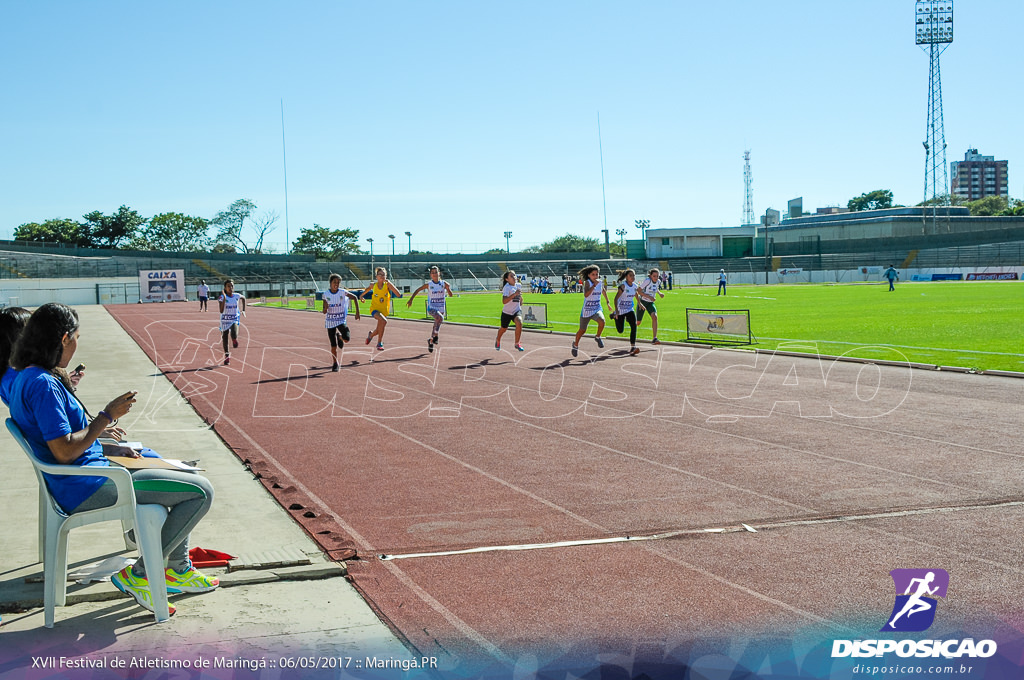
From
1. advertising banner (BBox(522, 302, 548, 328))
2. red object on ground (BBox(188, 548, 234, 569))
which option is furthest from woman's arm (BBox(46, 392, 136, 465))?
advertising banner (BBox(522, 302, 548, 328))

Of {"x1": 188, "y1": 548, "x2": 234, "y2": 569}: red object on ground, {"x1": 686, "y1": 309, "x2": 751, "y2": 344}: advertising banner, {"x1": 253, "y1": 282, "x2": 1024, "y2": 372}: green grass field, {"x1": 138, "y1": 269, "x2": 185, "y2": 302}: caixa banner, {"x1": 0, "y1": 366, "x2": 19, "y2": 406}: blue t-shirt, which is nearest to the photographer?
{"x1": 0, "y1": 366, "x2": 19, "y2": 406}: blue t-shirt

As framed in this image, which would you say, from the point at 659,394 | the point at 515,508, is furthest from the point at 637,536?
the point at 659,394

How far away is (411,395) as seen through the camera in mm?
13391

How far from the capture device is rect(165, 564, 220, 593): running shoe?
15.9ft

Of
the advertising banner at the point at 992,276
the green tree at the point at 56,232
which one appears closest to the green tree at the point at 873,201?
the advertising banner at the point at 992,276

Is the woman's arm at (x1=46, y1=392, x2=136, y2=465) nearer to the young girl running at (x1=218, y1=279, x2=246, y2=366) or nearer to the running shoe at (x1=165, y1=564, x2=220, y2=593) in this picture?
the running shoe at (x1=165, y1=564, x2=220, y2=593)

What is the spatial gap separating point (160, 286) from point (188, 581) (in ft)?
236

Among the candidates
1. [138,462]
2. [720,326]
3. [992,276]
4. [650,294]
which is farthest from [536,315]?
[992,276]

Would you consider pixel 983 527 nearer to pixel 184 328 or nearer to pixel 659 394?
pixel 659 394

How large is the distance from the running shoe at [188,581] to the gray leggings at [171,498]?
0.04 m

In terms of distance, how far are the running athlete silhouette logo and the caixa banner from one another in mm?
72764

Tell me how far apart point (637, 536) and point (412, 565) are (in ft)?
5.32

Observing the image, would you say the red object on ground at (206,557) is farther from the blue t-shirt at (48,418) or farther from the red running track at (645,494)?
the blue t-shirt at (48,418)

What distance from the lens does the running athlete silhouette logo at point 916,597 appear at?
176 inches
